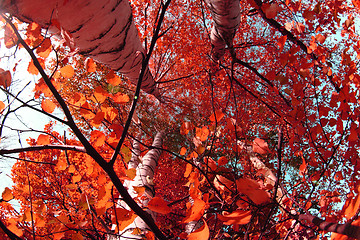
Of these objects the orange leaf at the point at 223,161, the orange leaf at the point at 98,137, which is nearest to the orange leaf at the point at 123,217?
the orange leaf at the point at 98,137

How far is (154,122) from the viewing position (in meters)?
7.73

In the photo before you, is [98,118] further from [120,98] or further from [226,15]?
[226,15]

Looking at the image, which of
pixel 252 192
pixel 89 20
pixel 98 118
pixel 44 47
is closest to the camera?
pixel 252 192

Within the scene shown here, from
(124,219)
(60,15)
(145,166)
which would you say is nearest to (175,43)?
(145,166)

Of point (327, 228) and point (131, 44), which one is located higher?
point (131, 44)

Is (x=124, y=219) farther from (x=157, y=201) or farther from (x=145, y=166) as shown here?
(x=145, y=166)

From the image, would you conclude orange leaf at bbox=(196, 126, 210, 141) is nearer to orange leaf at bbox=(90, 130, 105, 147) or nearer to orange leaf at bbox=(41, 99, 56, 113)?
orange leaf at bbox=(90, 130, 105, 147)

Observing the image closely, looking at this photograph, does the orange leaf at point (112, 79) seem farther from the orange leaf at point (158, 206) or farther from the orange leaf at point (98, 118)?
the orange leaf at point (158, 206)

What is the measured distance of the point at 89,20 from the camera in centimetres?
89

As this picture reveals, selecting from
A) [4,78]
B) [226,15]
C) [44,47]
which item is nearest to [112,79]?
→ [44,47]

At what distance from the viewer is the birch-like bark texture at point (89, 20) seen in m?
0.73

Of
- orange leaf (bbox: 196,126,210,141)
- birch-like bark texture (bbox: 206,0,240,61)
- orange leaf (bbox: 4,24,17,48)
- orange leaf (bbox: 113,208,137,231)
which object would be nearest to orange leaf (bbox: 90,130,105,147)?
orange leaf (bbox: 113,208,137,231)

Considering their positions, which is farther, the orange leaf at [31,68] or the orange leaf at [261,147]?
the orange leaf at [261,147]

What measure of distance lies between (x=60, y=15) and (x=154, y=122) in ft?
22.9
